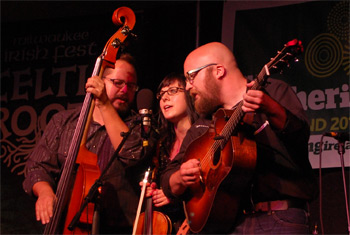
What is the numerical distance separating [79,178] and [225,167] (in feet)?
3.15

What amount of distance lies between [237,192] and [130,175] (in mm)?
1066

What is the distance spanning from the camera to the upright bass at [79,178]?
262 centimetres

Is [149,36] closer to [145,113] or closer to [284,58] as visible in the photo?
[145,113]

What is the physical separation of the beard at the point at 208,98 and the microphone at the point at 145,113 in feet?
1.12

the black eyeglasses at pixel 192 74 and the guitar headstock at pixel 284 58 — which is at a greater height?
the black eyeglasses at pixel 192 74

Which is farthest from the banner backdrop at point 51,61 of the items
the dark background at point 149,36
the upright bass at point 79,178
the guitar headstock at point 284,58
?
the guitar headstock at point 284,58

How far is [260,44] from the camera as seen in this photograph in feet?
14.3

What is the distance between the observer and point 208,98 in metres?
2.87

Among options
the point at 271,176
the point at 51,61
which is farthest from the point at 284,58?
the point at 51,61

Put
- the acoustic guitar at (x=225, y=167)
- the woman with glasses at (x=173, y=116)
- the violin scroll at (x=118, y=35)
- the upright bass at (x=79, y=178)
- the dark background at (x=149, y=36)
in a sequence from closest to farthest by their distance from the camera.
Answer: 1. the acoustic guitar at (x=225, y=167)
2. the upright bass at (x=79, y=178)
3. the violin scroll at (x=118, y=35)
4. the woman with glasses at (x=173, y=116)
5. the dark background at (x=149, y=36)

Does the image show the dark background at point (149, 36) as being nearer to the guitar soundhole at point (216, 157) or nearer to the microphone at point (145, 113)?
the microphone at point (145, 113)

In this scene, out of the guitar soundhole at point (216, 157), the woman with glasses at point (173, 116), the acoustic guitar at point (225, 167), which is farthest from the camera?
the woman with glasses at point (173, 116)

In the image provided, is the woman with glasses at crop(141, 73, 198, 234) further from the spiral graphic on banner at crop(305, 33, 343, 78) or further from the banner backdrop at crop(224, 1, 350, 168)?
the spiral graphic on banner at crop(305, 33, 343, 78)

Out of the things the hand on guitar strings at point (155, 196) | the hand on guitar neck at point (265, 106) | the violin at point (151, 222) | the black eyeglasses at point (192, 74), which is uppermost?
the black eyeglasses at point (192, 74)
